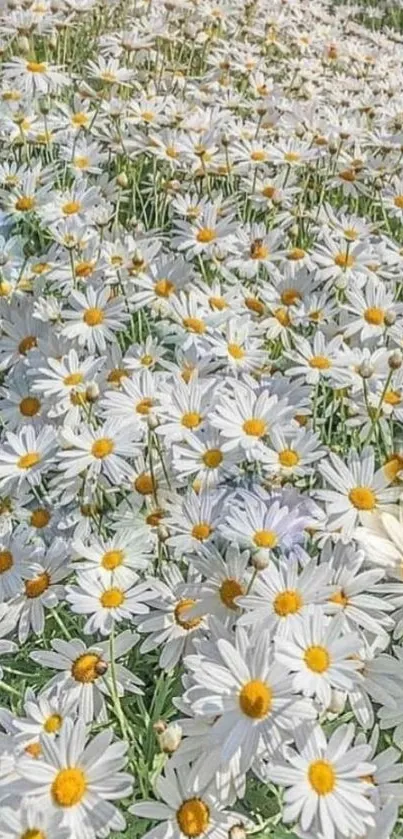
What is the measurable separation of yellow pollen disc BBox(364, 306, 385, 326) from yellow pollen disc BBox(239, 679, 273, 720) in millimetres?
981

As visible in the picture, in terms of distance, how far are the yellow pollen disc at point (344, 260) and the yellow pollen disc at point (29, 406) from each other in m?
0.74

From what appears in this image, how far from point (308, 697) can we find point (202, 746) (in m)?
0.14

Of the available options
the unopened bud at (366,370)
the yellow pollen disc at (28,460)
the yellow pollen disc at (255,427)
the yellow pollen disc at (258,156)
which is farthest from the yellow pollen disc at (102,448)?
the yellow pollen disc at (258,156)

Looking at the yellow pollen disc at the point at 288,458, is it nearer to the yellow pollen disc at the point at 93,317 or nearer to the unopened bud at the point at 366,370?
the unopened bud at the point at 366,370

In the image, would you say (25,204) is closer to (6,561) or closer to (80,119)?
(80,119)

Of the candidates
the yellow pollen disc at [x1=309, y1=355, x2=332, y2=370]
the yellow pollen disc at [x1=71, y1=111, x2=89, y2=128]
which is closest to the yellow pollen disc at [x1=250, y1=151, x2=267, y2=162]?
the yellow pollen disc at [x1=71, y1=111, x2=89, y2=128]

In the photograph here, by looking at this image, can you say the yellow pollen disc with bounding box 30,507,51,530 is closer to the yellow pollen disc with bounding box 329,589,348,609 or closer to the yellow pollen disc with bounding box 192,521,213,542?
the yellow pollen disc with bounding box 192,521,213,542

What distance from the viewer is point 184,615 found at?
4.66ft

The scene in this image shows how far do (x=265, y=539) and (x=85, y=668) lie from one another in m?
0.32

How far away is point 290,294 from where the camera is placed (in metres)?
2.17

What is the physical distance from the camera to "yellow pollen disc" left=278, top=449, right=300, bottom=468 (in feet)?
5.34

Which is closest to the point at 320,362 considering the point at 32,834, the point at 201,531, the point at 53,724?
the point at 201,531

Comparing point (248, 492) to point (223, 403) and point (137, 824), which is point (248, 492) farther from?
point (137, 824)

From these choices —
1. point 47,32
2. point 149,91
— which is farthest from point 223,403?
point 47,32
